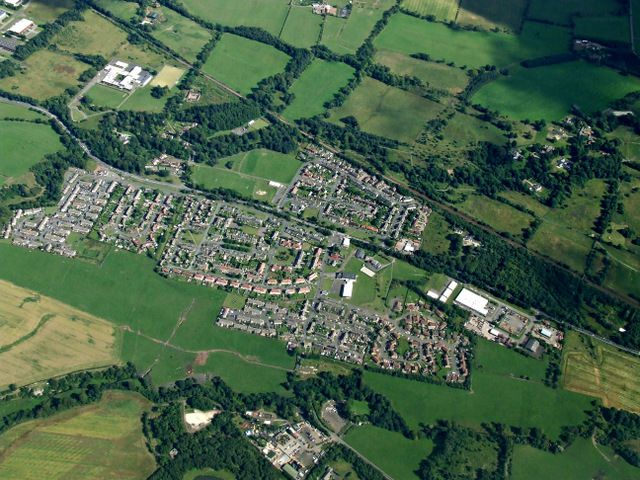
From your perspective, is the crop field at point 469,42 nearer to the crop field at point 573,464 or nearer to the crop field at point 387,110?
the crop field at point 387,110

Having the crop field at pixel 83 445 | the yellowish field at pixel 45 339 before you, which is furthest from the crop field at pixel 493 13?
the crop field at pixel 83 445

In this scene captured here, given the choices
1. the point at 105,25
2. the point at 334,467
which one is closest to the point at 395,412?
the point at 334,467

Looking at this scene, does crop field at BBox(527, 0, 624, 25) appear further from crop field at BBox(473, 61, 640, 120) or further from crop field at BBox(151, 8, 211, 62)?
crop field at BBox(151, 8, 211, 62)

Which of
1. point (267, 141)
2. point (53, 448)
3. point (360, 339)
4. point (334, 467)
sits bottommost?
point (53, 448)

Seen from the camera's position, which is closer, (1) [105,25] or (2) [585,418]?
(2) [585,418]

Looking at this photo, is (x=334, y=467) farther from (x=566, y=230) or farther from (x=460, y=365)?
(x=566, y=230)

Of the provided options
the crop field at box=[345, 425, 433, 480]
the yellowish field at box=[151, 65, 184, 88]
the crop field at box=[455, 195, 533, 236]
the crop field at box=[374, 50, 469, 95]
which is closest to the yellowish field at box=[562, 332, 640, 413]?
the crop field at box=[455, 195, 533, 236]
